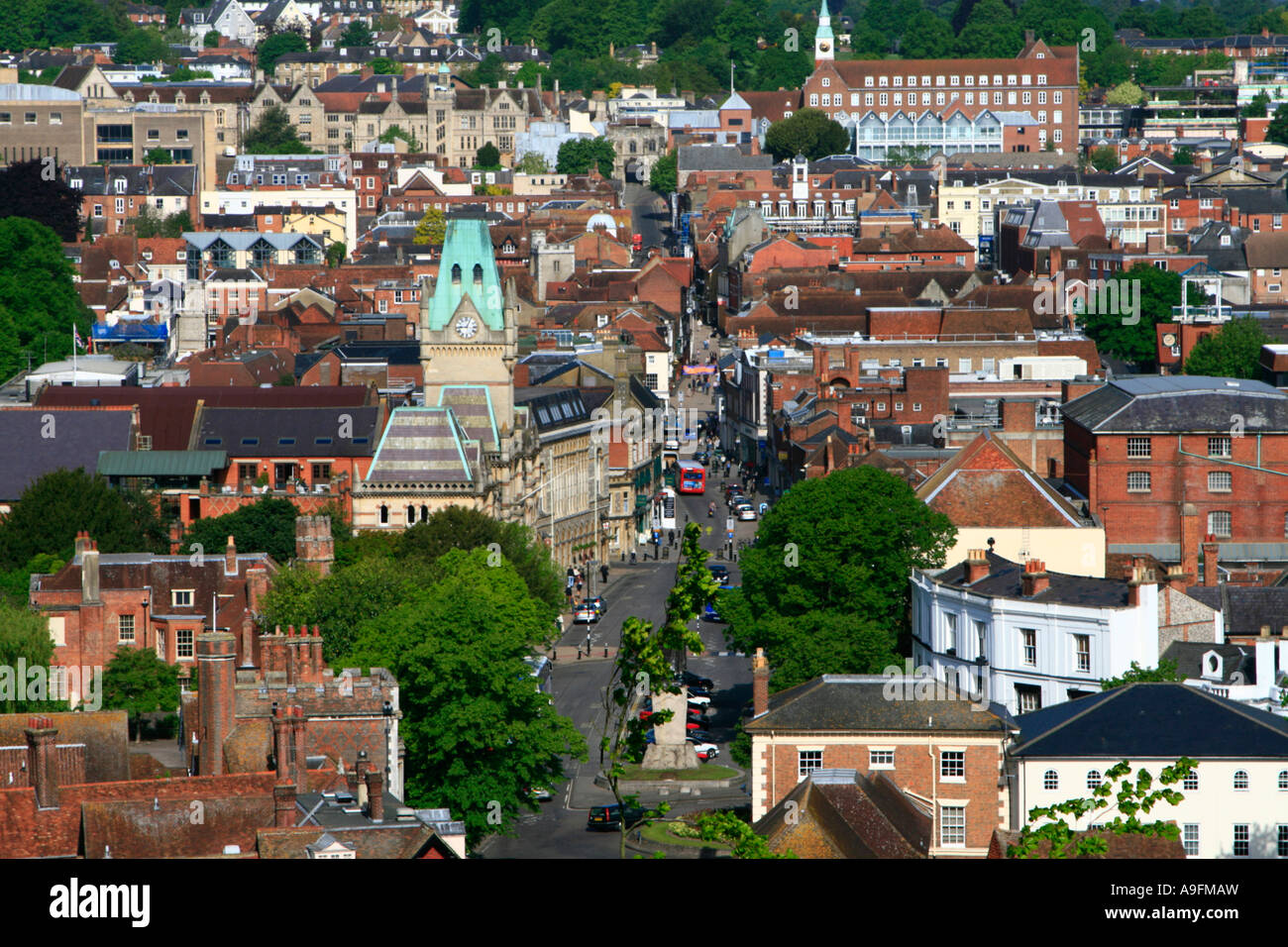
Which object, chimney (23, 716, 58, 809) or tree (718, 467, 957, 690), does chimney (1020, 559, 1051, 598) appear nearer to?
tree (718, 467, 957, 690)

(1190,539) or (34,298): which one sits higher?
(34,298)

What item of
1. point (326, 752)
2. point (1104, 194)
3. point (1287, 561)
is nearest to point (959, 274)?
point (1104, 194)

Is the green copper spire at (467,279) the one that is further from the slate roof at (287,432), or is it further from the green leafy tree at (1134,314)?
the green leafy tree at (1134,314)

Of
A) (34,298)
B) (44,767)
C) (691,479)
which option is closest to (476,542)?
(691,479)

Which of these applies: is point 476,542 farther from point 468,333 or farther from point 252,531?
point 468,333

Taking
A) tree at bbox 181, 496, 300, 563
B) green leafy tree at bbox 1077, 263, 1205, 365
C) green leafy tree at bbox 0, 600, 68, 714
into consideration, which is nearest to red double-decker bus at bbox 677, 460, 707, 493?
green leafy tree at bbox 1077, 263, 1205, 365

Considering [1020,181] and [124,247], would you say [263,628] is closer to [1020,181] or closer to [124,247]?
[124,247]
